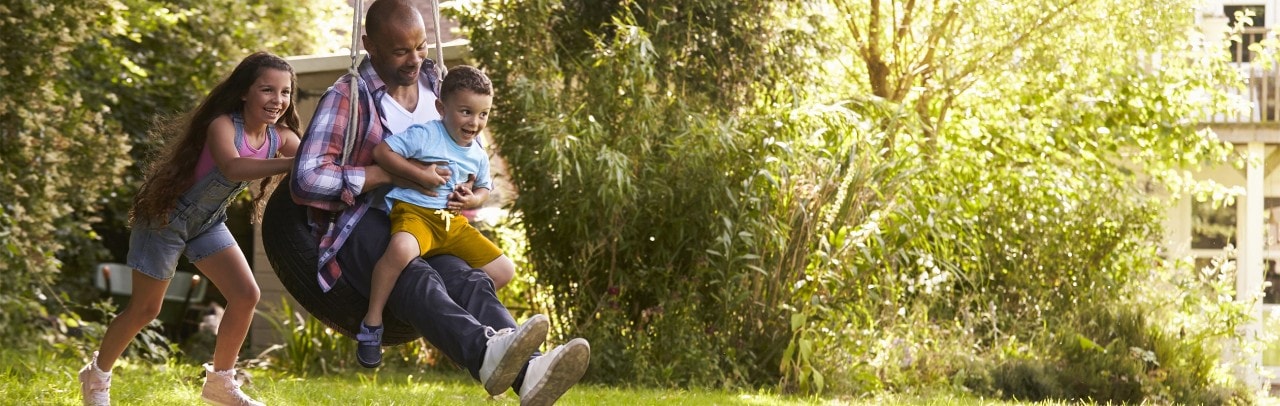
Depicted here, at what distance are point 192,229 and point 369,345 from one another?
1198mm

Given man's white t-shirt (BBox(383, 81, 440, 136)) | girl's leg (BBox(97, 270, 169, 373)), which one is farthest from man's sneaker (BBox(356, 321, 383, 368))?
girl's leg (BBox(97, 270, 169, 373))

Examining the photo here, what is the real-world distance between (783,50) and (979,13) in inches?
153

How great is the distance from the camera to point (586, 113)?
781cm

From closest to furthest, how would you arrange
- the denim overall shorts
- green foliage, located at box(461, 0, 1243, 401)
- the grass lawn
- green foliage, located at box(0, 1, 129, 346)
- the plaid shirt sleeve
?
the plaid shirt sleeve
the denim overall shorts
the grass lawn
green foliage, located at box(0, 1, 129, 346)
green foliage, located at box(461, 0, 1243, 401)

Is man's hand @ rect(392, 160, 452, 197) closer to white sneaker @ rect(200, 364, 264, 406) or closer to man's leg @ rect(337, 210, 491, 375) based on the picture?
man's leg @ rect(337, 210, 491, 375)

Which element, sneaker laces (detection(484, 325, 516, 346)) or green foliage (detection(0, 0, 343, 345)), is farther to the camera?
green foliage (detection(0, 0, 343, 345))

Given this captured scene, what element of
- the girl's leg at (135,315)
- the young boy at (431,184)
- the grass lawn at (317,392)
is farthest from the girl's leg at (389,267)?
the grass lawn at (317,392)

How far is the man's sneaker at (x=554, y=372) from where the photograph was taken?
340cm

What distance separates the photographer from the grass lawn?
576 centimetres

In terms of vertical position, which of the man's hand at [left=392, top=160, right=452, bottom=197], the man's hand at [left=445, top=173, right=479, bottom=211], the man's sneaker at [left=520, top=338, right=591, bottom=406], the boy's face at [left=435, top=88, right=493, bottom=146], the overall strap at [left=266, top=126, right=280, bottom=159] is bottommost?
the man's sneaker at [left=520, top=338, right=591, bottom=406]

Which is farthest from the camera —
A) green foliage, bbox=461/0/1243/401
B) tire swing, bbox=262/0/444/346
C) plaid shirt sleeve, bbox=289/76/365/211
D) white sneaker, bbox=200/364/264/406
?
green foliage, bbox=461/0/1243/401

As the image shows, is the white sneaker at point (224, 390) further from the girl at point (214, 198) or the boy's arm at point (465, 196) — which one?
the boy's arm at point (465, 196)

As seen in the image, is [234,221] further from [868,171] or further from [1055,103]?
[1055,103]

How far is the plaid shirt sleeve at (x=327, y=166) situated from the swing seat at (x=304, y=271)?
126mm
